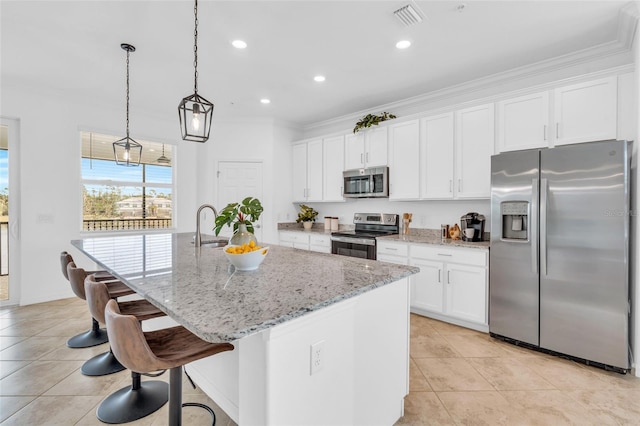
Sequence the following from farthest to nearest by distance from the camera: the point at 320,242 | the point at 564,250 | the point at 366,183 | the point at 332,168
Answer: the point at 332,168 → the point at 320,242 → the point at 366,183 → the point at 564,250

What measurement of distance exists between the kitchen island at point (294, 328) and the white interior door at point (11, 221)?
9.41ft

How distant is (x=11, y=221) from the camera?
3.90 m

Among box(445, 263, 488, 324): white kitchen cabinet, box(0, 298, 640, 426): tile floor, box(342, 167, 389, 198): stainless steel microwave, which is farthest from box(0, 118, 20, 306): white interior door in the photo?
box(445, 263, 488, 324): white kitchen cabinet

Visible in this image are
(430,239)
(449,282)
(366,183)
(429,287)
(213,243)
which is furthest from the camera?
(366,183)

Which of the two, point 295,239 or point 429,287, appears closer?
point 429,287

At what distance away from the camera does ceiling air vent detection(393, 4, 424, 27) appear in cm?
232

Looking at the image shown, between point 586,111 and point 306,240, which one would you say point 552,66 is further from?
point 306,240

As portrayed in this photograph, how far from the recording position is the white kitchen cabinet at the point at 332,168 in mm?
4801

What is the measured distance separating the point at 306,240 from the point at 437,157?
90.8 inches

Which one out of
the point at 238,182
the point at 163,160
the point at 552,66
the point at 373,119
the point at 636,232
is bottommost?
the point at 636,232

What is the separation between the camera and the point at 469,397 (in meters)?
2.07

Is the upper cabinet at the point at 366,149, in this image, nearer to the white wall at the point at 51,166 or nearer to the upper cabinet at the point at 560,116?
the upper cabinet at the point at 560,116

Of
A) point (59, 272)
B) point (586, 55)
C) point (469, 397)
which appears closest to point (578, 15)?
point (586, 55)

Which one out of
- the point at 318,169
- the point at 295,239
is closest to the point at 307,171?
the point at 318,169
